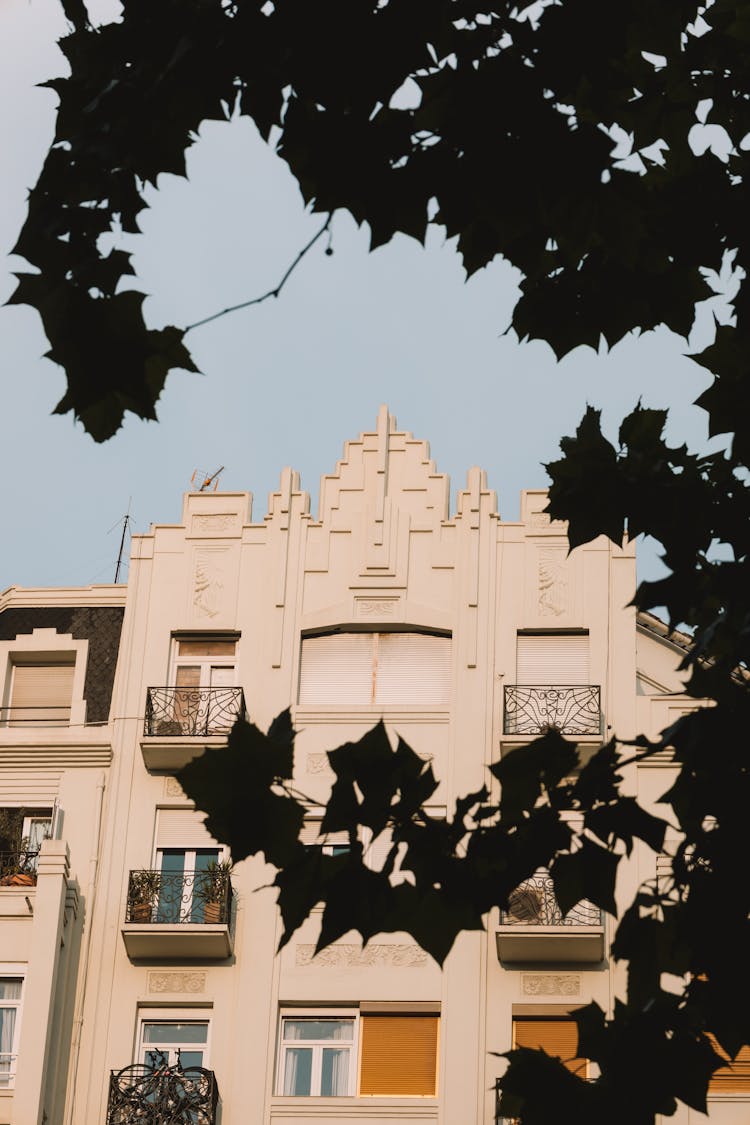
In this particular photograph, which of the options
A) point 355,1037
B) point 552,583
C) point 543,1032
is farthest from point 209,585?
point 543,1032

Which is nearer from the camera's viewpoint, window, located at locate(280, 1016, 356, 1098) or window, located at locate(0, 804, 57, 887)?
window, located at locate(280, 1016, 356, 1098)

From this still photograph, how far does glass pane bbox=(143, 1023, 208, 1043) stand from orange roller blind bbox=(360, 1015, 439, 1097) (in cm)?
266

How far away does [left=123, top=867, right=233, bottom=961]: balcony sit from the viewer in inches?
1107

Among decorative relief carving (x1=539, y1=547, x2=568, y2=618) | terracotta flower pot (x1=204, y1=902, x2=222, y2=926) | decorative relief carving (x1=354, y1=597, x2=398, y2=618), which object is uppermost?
decorative relief carving (x1=539, y1=547, x2=568, y2=618)

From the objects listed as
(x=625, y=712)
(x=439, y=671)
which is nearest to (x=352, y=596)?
(x=439, y=671)

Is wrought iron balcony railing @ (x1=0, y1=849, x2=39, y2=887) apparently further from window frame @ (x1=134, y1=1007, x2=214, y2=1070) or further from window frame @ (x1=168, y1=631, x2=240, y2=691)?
window frame @ (x1=168, y1=631, x2=240, y2=691)

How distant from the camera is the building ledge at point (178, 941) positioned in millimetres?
28031

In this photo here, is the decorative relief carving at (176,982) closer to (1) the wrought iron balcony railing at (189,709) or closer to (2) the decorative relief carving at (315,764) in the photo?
(2) the decorative relief carving at (315,764)

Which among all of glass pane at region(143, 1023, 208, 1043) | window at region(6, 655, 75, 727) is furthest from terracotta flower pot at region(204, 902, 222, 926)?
window at region(6, 655, 75, 727)

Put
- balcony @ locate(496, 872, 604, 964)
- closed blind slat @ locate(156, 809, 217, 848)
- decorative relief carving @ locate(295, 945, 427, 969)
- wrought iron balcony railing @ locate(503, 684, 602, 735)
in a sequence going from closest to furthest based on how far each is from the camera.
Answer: balcony @ locate(496, 872, 604, 964)
decorative relief carving @ locate(295, 945, 427, 969)
closed blind slat @ locate(156, 809, 217, 848)
wrought iron balcony railing @ locate(503, 684, 602, 735)

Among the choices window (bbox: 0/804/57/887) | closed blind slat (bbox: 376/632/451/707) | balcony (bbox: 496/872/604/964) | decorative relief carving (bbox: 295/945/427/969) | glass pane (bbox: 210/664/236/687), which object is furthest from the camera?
glass pane (bbox: 210/664/236/687)

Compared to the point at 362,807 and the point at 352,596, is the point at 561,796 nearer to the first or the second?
the point at 362,807

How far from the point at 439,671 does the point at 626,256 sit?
24874mm

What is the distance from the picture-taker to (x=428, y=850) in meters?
6.63
